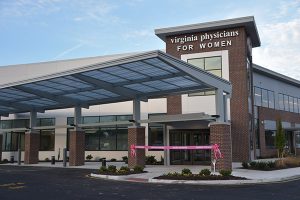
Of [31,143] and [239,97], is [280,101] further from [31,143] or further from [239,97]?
[31,143]

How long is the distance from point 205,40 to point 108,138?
588 inches

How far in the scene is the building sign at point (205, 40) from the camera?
3378 cm

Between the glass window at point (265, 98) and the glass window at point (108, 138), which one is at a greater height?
the glass window at point (265, 98)

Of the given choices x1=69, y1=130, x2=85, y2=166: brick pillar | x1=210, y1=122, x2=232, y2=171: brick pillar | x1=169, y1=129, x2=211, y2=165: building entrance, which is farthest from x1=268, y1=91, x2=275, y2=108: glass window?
x1=69, y1=130, x2=85, y2=166: brick pillar

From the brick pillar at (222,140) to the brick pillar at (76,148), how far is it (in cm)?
1321

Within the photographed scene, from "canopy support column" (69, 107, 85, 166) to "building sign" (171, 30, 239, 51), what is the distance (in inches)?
434

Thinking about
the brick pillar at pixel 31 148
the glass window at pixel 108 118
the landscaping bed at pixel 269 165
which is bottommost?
the landscaping bed at pixel 269 165

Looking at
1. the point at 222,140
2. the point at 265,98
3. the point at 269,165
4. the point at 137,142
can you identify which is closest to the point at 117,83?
the point at 137,142

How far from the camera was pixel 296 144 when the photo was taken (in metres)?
51.9

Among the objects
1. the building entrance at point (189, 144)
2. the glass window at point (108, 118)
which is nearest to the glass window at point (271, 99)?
the building entrance at point (189, 144)

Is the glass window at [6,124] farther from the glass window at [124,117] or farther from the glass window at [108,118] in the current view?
the glass window at [124,117]

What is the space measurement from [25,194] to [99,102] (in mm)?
17580

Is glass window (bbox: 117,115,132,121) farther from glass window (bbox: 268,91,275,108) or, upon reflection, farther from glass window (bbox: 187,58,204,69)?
glass window (bbox: 268,91,275,108)

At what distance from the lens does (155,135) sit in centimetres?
3812
